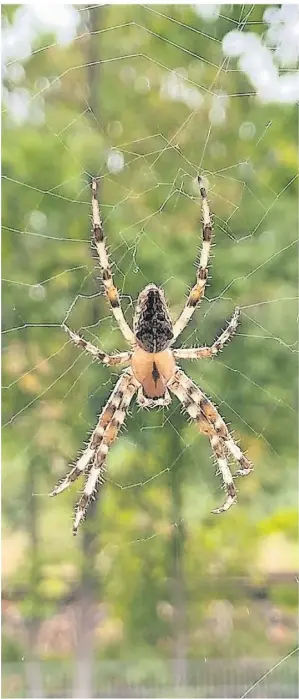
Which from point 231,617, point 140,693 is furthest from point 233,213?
point 140,693

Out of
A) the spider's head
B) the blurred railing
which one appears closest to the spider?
the spider's head

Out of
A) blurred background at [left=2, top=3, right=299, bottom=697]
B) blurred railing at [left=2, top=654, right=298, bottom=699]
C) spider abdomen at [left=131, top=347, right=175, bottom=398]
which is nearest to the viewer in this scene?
spider abdomen at [left=131, top=347, right=175, bottom=398]

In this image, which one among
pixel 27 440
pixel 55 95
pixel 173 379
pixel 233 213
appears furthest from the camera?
pixel 27 440

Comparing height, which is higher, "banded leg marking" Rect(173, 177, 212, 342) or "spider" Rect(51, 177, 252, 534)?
"banded leg marking" Rect(173, 177, 212, 342)

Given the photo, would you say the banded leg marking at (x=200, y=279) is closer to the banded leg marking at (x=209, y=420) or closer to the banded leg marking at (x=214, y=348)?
the banded leg marking at (x=214, y=348)

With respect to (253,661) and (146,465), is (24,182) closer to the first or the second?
(146,465)

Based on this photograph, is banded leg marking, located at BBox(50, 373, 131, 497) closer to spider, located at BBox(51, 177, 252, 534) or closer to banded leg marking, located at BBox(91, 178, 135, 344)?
spider, located at BBox(51, 177, 252, 534)

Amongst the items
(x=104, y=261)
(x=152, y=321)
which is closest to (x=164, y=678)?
(x=152, y=321)
